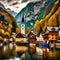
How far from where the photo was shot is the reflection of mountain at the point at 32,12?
28.8 feet

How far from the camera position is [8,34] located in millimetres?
8797

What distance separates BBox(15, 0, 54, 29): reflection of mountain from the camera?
8.77 metres

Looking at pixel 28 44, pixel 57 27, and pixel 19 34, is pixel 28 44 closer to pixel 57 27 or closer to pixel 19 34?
pixel 19 34

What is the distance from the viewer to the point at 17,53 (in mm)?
8609

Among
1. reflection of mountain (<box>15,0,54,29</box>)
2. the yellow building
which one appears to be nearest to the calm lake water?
the yellow building

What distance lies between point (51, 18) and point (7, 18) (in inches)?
47.8

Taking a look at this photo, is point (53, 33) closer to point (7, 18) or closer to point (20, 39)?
point (20, 39)

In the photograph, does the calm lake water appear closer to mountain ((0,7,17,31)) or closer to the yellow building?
the yellow building

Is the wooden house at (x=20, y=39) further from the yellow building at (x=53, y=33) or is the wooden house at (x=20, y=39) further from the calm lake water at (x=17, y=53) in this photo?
the yellow building at (x=53, y=33)

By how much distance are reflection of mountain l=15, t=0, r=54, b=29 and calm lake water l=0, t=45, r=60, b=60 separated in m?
0.70

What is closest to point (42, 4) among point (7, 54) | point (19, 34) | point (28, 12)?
point (28, 12)

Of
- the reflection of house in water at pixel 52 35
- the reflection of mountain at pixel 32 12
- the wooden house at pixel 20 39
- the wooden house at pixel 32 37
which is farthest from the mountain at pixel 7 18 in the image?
the reflection of house in water at pixel 52 35

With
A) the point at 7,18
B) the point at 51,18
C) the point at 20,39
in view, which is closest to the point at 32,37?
the point at 20,39

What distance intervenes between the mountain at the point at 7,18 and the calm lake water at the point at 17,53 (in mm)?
572
